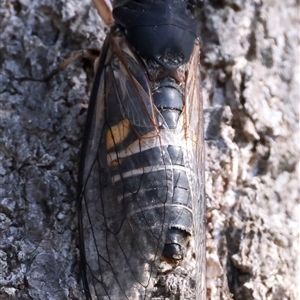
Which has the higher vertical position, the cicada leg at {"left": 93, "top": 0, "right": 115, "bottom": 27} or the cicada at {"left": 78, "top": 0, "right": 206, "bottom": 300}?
the cicada leg at {"left": 93, "top": 0, "right": 115, "bottom": 27}

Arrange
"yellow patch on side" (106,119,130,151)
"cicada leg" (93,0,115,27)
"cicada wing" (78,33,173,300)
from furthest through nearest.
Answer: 1. "cicada leg" (93,0,115,27)
2. "yellow patch on side" (106,119,130,151)
3. "cicada wing" (78,33,173,300)

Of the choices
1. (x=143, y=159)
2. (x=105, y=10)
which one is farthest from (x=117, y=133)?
(x=105, y=10)

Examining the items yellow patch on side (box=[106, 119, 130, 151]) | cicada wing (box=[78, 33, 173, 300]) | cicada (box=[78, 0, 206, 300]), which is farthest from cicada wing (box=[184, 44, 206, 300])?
yellow patch on side (box=[106, 119, 130, 151])

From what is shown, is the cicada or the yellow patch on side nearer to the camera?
the cicada

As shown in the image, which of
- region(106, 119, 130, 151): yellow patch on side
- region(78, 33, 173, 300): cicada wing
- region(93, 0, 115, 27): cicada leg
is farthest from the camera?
region(93, 0, 115, 27): cicada leg

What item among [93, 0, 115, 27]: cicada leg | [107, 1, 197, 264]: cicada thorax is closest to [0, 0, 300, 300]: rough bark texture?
[93, 0, 115, 27]: cicada leg

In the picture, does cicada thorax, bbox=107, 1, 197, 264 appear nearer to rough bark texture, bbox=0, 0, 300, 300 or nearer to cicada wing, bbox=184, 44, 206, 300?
cicada wing, bbox=184, 44, 206, 300

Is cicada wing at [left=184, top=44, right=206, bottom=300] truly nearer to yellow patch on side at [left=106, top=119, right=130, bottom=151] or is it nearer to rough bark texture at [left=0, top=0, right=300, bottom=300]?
rough bark texture at [left=0, top=0, right=300, bottom=300]
